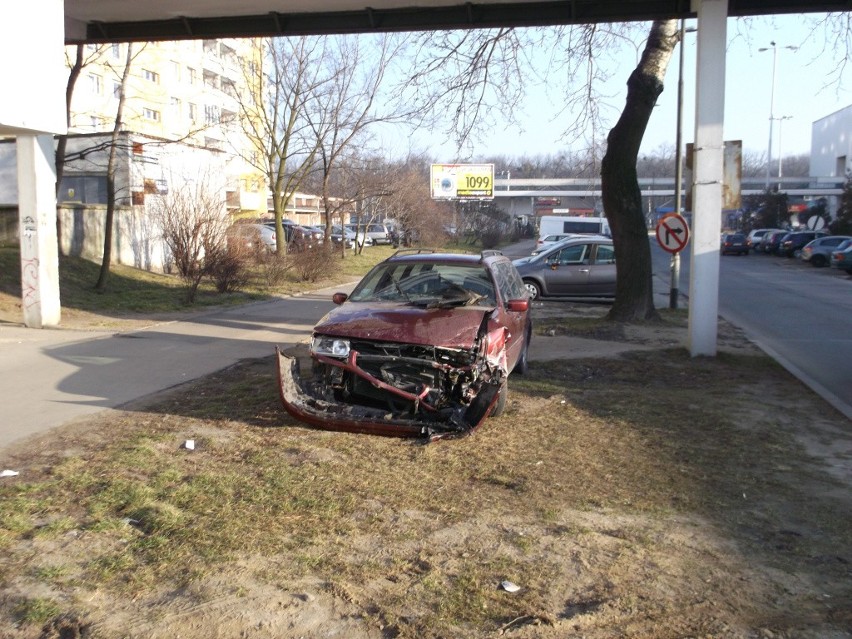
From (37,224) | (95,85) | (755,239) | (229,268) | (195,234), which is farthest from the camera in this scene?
(755,239)

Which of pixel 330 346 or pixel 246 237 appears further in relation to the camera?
pixel 246 237

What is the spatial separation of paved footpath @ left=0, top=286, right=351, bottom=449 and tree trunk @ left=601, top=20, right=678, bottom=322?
20.0 ft

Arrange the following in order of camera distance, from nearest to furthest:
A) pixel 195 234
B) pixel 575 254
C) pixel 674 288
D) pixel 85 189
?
pixel 674 288 < pixel 195 234 < pixel 575 254 < pixel 85 189

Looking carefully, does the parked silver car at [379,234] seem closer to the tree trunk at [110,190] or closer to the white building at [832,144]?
the tree trunk at [110,190]

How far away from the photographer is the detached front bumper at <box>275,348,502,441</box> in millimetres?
6953

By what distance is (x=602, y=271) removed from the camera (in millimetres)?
21422

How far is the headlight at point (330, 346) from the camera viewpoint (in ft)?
24.1

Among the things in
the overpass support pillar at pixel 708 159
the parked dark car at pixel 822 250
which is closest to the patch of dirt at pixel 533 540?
the overpass support pillar at pixel 708 159

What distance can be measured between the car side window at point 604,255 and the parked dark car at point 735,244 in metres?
37.0

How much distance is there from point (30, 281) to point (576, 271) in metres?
13.0

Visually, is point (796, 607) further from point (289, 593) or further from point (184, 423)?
point (184, 423)

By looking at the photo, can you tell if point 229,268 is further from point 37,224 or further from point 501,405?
point 501,405

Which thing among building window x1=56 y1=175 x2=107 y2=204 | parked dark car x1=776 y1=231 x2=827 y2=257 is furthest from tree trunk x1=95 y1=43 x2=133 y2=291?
parked dark car x1=776 y1=231 x2=827 y2=257

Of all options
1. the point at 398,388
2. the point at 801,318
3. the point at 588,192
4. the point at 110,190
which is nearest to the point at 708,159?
the point at 398,388
